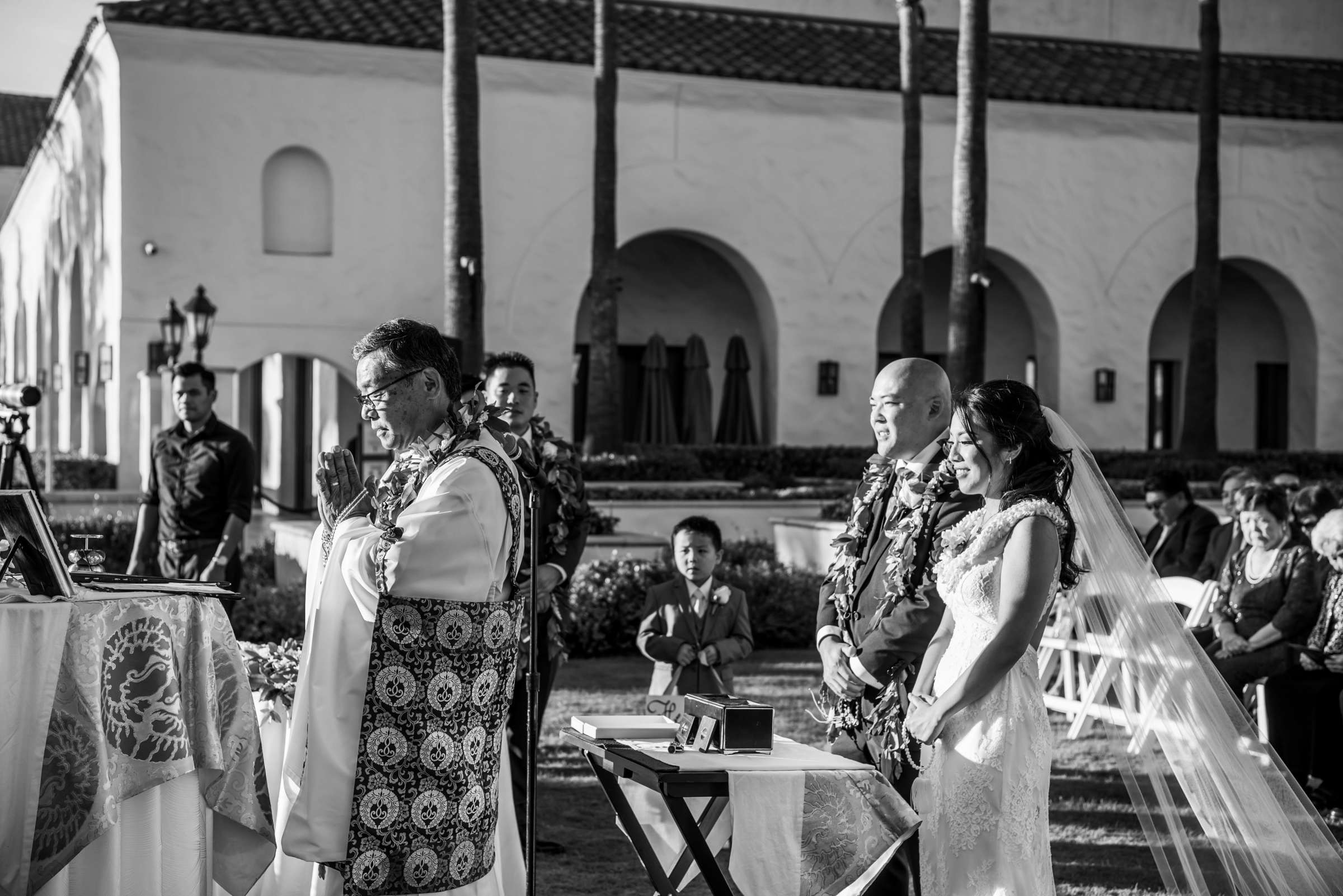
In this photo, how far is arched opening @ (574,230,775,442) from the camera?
23.8 metres

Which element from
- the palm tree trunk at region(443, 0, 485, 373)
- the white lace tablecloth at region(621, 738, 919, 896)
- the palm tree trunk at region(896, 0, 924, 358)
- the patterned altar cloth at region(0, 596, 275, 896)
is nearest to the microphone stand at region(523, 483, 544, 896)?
the white lace tablecloth at region(621, 738, 919, 896)

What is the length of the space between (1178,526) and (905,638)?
620 centimetres

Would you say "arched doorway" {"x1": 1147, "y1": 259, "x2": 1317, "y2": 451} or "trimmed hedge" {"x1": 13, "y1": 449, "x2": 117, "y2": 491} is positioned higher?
"arched doorway" {"x1": 1147, "y1": 259, "x2": 1317, "y2": 451}

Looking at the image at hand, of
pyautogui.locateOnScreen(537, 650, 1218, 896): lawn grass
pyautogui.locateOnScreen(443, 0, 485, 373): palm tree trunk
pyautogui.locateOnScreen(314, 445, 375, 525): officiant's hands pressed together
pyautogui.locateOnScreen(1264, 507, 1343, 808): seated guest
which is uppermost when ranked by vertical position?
pyautogui.locateOnScreen(443, 0, 485, 373): palm tree trunk

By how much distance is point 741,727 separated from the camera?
4.15 m

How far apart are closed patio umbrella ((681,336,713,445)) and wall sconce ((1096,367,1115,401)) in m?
6.36

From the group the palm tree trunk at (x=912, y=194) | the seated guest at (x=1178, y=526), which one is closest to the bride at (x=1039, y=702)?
the seated guest at (x=1178, y=526)

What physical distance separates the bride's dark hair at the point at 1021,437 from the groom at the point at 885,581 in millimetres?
492

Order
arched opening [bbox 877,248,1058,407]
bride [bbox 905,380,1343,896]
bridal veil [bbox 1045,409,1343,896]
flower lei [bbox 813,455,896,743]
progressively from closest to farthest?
bride [bbox 905,380,1343,896]
bridal veil [bbox 1045,409,1343,896]
flower lei [bbox 813,455,896,743]
arched opening [bbox 877,248,1058,407]

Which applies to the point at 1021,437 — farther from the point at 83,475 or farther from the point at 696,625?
the point at 83,475

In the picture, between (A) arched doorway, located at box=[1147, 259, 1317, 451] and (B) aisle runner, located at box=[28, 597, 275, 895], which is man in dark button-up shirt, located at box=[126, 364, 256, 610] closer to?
(B) aisle runner, located at box=[28, 597, 275, 895]

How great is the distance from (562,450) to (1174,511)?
5.60 meters

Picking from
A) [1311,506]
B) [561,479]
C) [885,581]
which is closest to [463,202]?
[1311,506]

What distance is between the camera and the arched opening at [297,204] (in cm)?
1983
